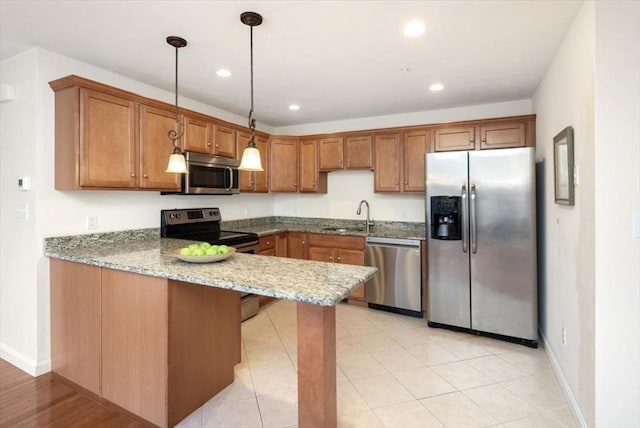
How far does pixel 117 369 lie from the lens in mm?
2055

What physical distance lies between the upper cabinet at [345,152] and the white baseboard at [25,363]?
3.48 m

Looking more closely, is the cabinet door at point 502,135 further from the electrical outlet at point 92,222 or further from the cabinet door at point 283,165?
the electrical outlet at point 92,222

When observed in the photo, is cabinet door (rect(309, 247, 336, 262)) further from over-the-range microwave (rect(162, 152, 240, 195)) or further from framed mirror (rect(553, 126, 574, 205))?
framed mirror (rect(553, 126, 574, 205))

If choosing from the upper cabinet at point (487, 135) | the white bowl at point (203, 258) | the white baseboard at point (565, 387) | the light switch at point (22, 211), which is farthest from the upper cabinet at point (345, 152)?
the light switch at point (22, 211)

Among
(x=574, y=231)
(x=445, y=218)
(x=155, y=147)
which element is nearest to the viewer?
(x=574, y=231)

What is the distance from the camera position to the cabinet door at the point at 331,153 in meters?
4.45

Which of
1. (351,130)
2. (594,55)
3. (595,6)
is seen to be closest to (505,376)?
(594,55)

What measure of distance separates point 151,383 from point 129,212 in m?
1.75

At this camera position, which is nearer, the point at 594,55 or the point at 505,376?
the point at 594,55

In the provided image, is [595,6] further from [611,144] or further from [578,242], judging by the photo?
[578,242]

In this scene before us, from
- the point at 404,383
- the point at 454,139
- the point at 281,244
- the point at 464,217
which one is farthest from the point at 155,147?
the point at 454,139

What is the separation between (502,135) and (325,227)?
8.32ft

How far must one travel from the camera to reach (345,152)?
Result: 4.42 metres

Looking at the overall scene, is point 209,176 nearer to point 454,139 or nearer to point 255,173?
point 255,173
